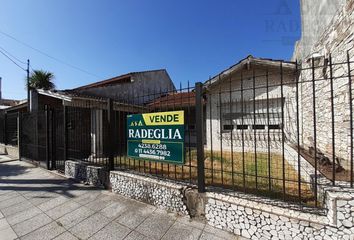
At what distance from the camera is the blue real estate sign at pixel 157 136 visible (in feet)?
13.2

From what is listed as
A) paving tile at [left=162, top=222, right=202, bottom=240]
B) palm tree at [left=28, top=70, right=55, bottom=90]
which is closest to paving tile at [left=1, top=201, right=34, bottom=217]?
paving tile at [left=162, top=222, right=202, bottom=240]

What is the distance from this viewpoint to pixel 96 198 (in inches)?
189

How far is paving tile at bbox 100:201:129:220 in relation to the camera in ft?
13.2

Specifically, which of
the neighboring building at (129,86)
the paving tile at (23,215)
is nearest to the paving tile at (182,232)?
the paving tile at (23,215)

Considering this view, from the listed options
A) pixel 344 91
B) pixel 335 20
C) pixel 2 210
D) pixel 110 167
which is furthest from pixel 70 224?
pixel 335 20

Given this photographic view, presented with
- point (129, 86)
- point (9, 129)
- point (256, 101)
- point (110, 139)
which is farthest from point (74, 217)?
point (9, 129)

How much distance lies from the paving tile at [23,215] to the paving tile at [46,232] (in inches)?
29.0

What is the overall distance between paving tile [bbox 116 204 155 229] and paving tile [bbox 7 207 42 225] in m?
1.92

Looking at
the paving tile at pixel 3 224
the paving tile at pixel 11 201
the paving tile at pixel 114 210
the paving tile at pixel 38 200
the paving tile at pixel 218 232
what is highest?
the paving tile at pixel 218 232

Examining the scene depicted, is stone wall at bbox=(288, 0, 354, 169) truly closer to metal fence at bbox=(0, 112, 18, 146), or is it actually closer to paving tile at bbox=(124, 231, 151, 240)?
paving tile at bbox=(124, 231, 151, 240)

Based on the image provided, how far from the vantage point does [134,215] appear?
3926 mm

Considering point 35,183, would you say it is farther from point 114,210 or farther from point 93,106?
point 93,106

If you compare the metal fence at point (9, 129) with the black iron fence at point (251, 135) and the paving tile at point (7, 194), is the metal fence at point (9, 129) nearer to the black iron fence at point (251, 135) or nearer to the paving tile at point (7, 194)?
the black iron fence at point (251, 135)

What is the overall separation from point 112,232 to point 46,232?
3.88ft
